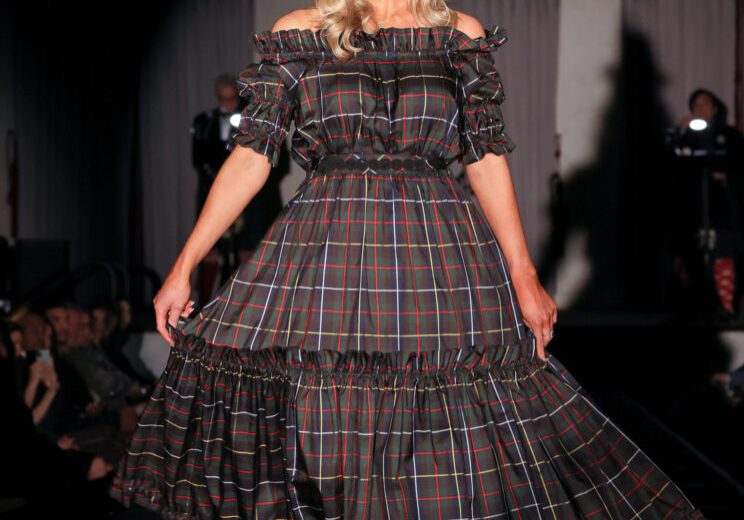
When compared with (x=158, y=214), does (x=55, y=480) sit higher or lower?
lower

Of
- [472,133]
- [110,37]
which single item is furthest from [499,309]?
[110,37]

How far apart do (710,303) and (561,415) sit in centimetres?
499

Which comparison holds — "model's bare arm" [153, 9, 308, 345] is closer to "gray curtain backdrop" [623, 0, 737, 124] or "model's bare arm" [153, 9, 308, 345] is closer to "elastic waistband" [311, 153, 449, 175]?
"elastic waistband" [311, 153, 449, 175]

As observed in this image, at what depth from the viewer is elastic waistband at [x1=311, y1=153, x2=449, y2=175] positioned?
1.84m

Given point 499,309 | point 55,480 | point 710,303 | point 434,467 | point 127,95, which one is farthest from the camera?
point 127,95

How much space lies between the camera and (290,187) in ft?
25.5

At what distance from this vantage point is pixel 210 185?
6.46 m

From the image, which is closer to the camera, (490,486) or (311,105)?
(490,486)

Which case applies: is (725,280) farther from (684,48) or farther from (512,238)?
(512,238)

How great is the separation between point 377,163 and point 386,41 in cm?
24

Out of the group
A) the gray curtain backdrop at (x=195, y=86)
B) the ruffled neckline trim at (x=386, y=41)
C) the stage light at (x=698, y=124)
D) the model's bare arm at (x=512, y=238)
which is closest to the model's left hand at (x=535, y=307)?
the model's bare arm at (x=512, y=238)

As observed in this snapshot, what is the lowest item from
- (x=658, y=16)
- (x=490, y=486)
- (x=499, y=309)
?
(x=490, y=486)

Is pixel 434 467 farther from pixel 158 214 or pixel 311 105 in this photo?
pixel 158 214

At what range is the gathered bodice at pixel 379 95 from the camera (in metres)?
1.82
